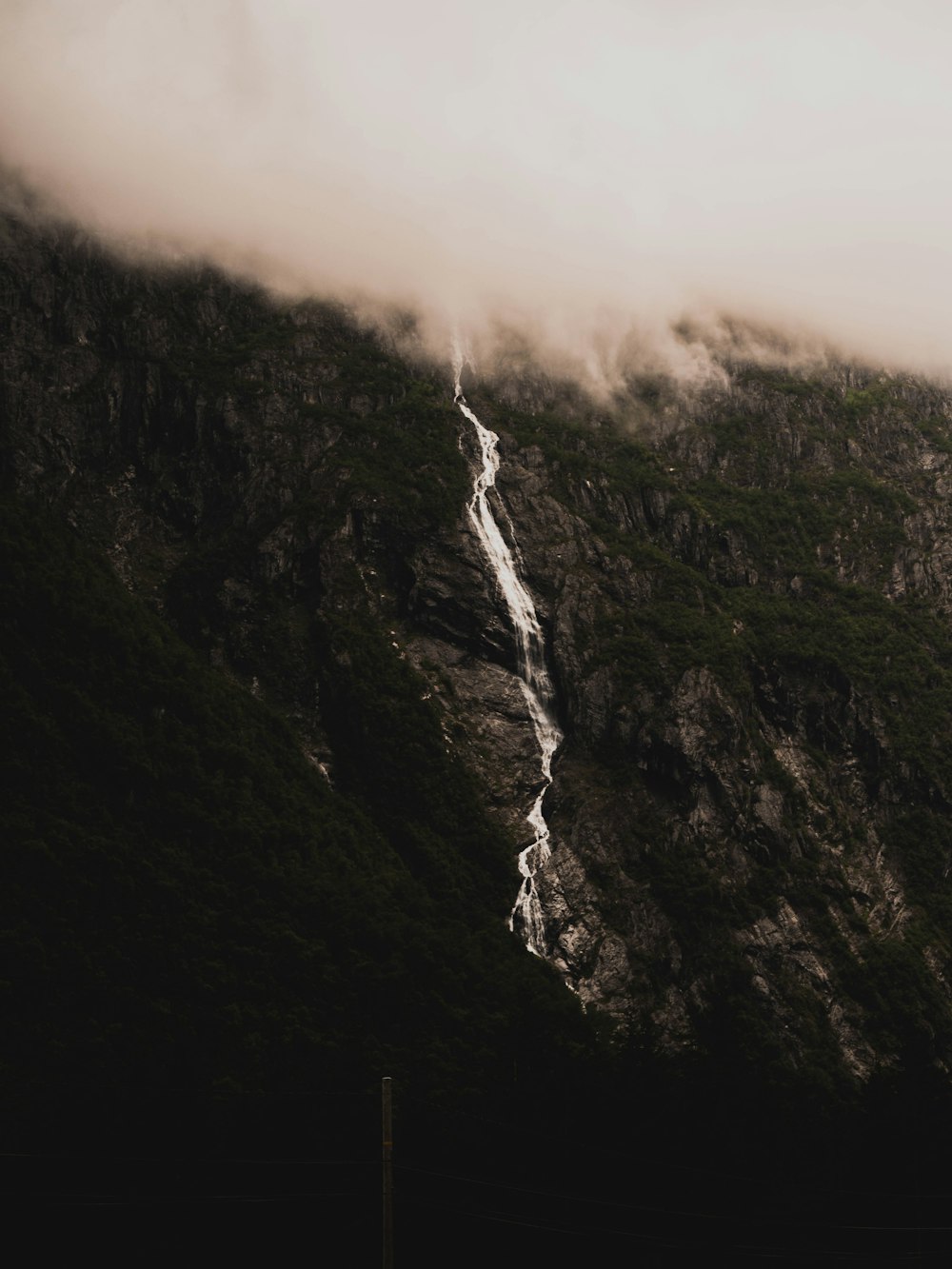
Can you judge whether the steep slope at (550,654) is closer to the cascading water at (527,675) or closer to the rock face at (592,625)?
the rock face at (592,625)

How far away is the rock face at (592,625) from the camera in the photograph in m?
147

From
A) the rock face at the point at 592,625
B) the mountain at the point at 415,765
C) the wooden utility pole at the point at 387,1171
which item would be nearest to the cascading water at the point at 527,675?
the mountain at the point at 415,765

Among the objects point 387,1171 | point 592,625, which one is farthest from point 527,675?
point 387,1171

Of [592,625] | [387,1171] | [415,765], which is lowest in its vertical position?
[387,1171]

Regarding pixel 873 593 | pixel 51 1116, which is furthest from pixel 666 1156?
pixel 873 593

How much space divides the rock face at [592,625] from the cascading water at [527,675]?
1.50 metres

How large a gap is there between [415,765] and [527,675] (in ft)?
60.7

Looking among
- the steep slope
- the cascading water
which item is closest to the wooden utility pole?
the steep slope

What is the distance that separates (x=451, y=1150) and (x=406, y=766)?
89.5 meters

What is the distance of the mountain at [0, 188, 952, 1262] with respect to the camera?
4377 inches

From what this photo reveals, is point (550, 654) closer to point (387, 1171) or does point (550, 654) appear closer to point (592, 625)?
point (592, 625)

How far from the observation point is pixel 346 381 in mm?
195750

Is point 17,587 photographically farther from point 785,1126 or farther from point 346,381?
point 785,1126

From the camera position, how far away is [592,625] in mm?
172000
